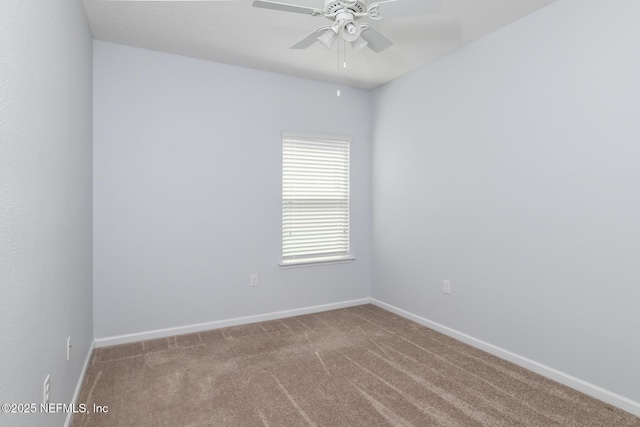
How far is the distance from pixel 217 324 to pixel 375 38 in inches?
114

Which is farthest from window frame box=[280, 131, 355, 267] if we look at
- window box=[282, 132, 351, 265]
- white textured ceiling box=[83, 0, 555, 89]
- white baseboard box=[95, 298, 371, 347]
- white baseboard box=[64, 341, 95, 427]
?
white baseboard box=[64, 341, 95, 427]

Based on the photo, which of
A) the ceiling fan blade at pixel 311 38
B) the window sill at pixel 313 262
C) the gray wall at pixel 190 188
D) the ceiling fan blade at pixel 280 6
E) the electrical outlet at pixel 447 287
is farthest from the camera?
the window sill at pixel 313 262

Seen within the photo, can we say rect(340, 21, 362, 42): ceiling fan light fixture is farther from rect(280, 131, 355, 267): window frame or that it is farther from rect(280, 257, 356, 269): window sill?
rect(280, 257, 356, 269): window sill

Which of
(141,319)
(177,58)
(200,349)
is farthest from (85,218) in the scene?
(177,58)

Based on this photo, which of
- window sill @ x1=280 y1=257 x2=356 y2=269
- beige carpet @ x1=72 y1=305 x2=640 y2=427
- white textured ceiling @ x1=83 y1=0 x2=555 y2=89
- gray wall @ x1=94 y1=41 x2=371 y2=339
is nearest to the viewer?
beige carpet @ x1=72 y1=305 x2=640 y2=427

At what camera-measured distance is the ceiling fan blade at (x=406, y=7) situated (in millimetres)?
1911

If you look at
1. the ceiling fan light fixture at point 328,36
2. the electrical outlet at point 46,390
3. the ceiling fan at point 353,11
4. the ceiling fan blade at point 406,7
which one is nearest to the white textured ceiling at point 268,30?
the ceiling fan light fixture at point 328,36

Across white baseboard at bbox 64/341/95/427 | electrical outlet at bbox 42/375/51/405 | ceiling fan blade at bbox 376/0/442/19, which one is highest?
ceiling fan blade at bbox 376/0/442/19

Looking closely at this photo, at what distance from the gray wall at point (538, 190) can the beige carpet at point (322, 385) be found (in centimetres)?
34

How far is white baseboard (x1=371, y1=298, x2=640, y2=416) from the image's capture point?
214cm

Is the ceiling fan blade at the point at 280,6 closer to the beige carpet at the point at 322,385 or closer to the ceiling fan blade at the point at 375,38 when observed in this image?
the ceiling fan blade at the point at 375,38

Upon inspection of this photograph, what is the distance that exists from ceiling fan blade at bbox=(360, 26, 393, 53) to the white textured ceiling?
47cm

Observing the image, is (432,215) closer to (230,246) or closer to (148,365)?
(230,246)

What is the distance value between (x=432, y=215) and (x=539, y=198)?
105cm
